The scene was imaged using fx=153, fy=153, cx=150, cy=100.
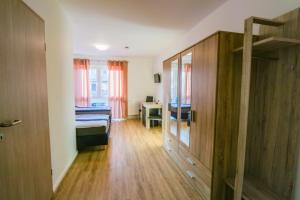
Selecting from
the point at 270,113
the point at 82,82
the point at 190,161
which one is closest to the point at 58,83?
the point at 190,161

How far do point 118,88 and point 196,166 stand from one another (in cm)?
475

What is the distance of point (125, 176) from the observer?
2.36 meters

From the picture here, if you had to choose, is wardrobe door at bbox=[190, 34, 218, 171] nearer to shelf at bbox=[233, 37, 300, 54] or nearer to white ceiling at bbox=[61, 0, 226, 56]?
shelf at bbox=[233, 37, 300, 54]

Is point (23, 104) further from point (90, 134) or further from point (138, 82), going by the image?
point (138, 82)

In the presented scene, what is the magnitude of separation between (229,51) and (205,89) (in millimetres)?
470

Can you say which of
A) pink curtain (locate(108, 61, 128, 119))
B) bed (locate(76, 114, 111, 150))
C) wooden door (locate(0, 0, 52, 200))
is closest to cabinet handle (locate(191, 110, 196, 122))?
wooden door (locate(0, 0, 52, 200))

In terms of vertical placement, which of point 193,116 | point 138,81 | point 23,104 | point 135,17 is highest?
point 135,17

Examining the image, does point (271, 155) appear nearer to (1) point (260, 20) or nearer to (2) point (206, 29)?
(1) point (260, 20)

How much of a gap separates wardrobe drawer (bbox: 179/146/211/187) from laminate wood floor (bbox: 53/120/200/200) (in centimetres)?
27

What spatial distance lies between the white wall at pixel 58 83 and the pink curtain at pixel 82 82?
3.24 meters

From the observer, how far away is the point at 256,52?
4.86ft

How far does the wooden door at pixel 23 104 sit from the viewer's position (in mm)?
1092

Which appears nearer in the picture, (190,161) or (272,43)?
(272,43)

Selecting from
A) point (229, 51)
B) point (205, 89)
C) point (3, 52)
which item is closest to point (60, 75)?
point (3, 52)
